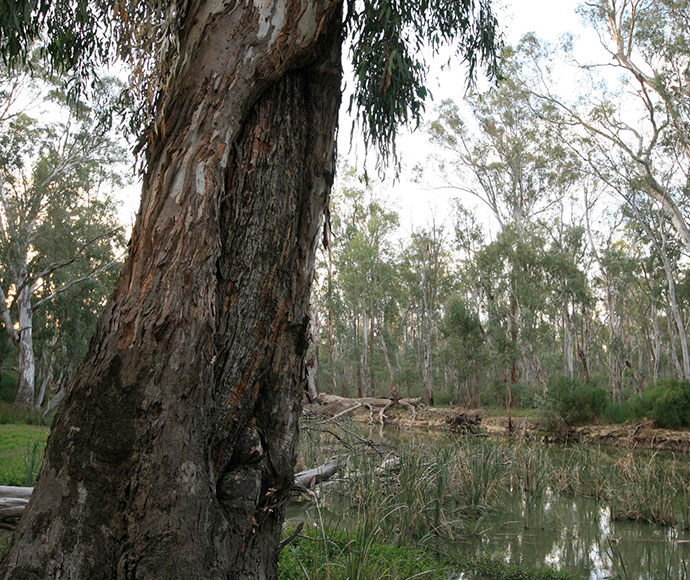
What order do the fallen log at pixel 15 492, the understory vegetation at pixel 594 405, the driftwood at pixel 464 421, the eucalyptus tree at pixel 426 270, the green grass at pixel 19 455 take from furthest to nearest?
the eucalyptus tree at pixel 426 270 → the driftwood at pixel 464 421 → the understory vegetation at pixel 594 405 → the green grass at pixel 19 455 → the fallen log at pixel 15 492

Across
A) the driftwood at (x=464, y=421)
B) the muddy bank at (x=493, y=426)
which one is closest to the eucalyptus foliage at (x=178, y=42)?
the muddy bank at (x=493, y=426)

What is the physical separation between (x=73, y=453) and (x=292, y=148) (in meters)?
1.64

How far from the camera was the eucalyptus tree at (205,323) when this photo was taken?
191cm

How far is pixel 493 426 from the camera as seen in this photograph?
15.7 meters

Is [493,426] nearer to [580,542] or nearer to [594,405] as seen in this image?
[594,405]

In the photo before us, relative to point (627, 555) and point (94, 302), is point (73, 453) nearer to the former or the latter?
point (627, 555)

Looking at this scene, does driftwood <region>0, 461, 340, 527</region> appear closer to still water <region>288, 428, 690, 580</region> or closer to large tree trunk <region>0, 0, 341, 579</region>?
large tree trunk <region>0, 0, 341, 579</region>

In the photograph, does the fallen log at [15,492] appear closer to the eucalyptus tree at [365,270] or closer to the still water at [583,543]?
the still water at [583,543]

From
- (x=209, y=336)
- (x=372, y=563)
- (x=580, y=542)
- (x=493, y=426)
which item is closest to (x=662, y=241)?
(x=493, y=426)

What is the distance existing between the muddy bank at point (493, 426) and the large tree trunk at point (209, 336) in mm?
8221

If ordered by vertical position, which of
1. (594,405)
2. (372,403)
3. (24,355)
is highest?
(24,355)

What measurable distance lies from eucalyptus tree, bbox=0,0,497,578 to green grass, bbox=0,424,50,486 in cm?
279

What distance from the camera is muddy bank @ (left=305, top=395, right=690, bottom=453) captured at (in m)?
12.6

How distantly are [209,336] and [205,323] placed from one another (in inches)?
2.2
